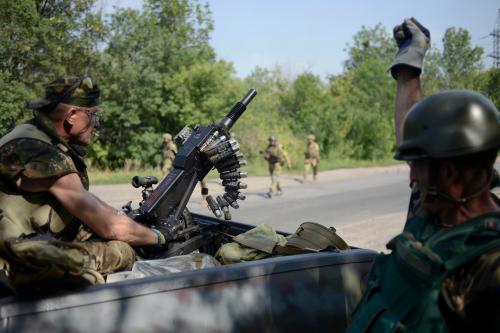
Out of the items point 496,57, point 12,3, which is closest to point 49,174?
point 496,57

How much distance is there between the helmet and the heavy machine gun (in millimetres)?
1735

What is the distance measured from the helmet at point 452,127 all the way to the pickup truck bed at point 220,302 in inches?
Answer: 30.1

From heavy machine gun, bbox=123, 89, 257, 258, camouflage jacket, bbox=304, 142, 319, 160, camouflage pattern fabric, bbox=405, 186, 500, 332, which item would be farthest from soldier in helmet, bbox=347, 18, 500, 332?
camouflage jacket, bbox=304, 142, 319, 160

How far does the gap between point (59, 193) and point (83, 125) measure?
506mm

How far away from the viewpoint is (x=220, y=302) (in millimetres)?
1996

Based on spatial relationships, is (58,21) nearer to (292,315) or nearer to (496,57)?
(496,57)

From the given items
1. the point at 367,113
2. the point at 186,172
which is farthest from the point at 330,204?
the point at 367,113

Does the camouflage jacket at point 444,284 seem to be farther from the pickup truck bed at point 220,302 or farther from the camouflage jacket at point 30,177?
the camouflage jacket at point 30,177

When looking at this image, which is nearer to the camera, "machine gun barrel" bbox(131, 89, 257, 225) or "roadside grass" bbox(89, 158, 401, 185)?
"machine gun barrel" bbox(131, 89, 257, 225)

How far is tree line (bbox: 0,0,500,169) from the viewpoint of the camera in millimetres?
16719

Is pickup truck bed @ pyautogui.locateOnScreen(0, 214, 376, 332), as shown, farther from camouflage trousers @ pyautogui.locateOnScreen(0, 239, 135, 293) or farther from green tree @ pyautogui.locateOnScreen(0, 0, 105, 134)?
green tree @ pyautogui.locateOnScreen(0, 0, 105, 134)

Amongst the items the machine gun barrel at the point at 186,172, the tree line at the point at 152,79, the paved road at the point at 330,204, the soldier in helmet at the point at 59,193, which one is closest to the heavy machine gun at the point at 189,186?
the machine gun barrel at the point at 186,172

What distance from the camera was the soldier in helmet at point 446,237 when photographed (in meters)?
1.39

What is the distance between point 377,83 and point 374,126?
6.45 m
